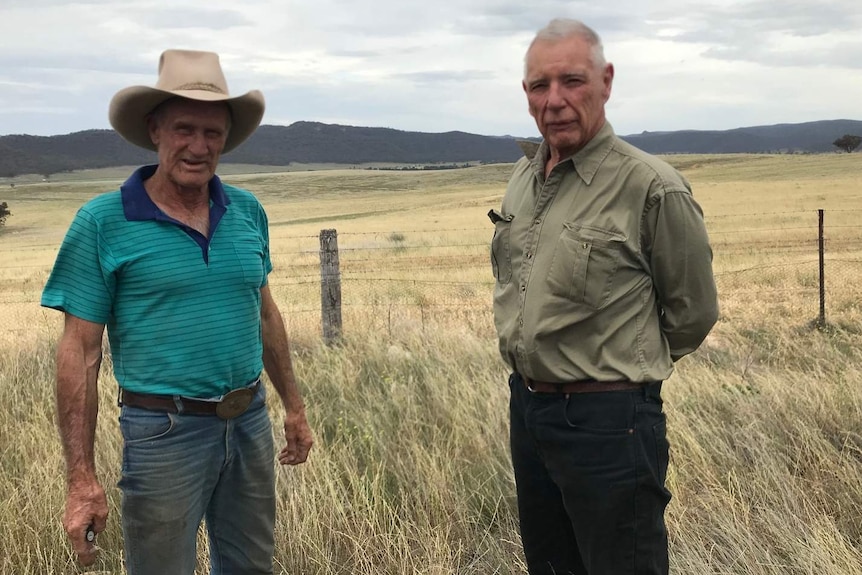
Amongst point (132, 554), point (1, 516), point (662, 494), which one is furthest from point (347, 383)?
point (662, 494)

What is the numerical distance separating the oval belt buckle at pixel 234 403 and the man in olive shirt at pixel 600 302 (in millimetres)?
966

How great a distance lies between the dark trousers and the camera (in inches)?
91.1

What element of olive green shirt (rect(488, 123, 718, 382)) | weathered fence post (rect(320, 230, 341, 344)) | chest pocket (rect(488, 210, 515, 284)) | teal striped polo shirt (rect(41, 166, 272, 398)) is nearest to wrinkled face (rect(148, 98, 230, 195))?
teal striped polo shirt (rect(41, 166, 272, 398))

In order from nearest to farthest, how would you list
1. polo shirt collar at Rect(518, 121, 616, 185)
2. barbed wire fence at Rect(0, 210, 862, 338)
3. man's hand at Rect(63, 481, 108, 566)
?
man's hand at Rect(63, 481, 108, 566) < polo shirt collar at Rect(518, 121, 616, 185) < barbed wire fence at Rect(0, 210, 862, 338)

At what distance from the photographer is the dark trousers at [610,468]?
2314mm

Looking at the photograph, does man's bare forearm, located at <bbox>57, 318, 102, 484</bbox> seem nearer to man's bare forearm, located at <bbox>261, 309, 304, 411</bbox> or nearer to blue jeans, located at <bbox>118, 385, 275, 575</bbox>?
blue jeans, located at <bbox>118, 385, 275, 575</bbox>

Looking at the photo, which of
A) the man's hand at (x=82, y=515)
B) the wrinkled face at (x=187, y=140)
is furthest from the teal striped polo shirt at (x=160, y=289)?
the man's hand at (x=82, y=515)

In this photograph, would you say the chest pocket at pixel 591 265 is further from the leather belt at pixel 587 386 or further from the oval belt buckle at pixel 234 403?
the oval belt buckle at pixel 234 403

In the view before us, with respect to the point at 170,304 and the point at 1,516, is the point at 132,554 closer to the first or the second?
the point at 170,304

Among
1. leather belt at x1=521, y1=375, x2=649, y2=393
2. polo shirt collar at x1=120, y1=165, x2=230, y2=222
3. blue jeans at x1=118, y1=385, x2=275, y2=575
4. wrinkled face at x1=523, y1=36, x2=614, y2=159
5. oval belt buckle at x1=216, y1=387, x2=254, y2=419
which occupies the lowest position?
blue jeans at x1=118, y1=385, x2=275, y2=575

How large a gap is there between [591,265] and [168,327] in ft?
4.61

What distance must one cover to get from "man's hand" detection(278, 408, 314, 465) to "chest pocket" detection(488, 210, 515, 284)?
40.8 inches

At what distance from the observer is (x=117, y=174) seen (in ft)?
551

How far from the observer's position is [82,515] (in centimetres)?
228
